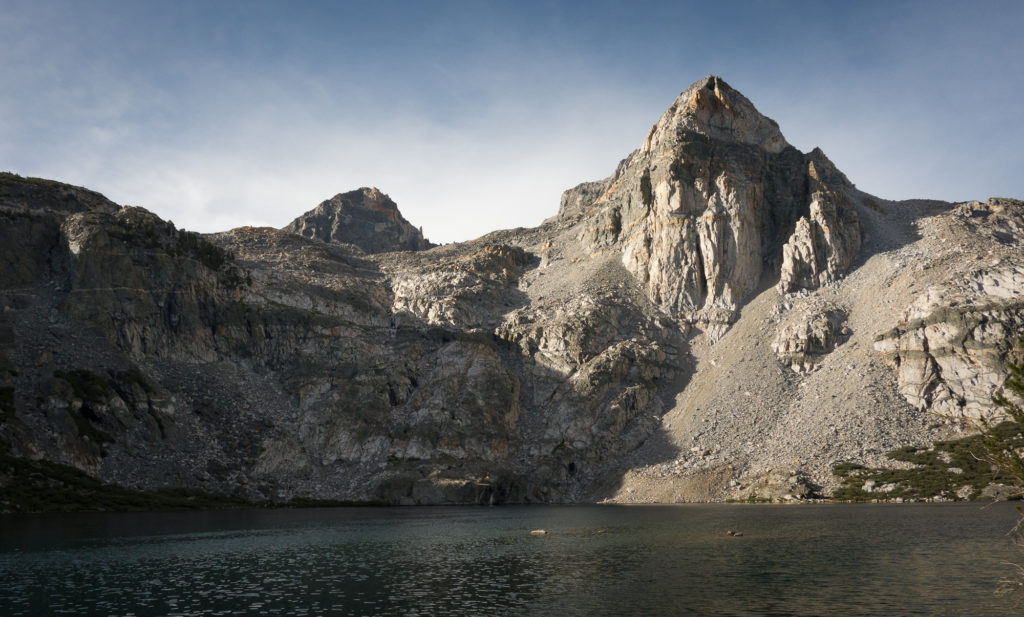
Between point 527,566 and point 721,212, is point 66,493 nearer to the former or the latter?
point 527,566

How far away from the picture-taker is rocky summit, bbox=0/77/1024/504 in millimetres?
118188

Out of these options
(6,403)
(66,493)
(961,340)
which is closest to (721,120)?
(961,340)

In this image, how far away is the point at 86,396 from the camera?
114562 mm

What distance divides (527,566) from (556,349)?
105842 mm

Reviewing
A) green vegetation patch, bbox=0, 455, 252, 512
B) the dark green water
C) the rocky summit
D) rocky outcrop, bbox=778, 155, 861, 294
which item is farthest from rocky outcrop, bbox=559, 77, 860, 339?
green vegetation patch, bbox=0, 455, 252, 512

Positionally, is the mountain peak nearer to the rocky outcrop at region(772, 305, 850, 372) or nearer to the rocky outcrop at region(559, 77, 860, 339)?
the rocky outcrop at region(559, 77, 860, 339)

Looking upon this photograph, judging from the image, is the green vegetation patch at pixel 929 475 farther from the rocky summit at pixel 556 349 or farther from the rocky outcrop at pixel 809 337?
the rocky outcrop at pixel 809 337

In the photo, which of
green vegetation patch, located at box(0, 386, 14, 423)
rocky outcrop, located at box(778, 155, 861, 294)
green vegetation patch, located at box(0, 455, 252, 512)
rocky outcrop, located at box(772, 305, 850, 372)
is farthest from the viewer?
rocky outcrop, located at box(778, 155, 861, 294)

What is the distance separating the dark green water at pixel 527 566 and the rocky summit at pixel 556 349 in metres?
34.4

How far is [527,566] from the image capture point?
50.7 m

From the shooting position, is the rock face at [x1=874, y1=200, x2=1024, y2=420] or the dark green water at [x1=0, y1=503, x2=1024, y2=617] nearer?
the dark green water at [x1=0, y1=503, x2=1024, y2=617]

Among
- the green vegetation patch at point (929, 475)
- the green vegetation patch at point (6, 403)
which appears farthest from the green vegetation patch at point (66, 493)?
the green vegetation patch at point (929, 475)

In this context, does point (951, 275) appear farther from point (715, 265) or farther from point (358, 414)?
point (358, 414)

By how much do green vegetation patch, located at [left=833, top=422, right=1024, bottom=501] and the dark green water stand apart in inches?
712
